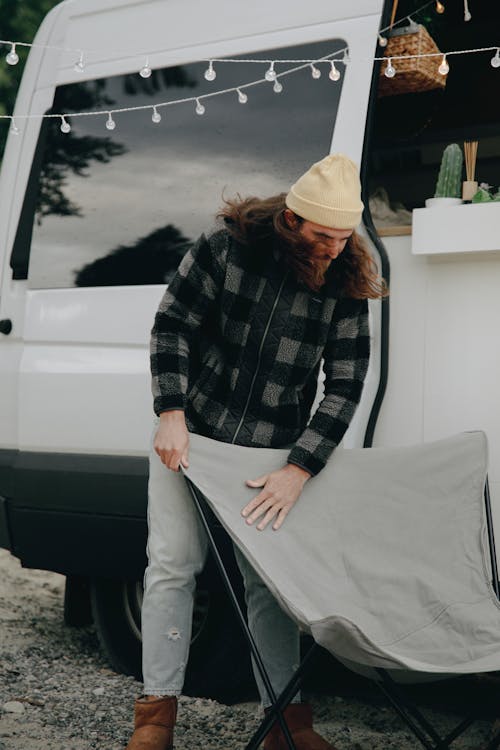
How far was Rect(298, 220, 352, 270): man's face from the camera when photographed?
8.50ft

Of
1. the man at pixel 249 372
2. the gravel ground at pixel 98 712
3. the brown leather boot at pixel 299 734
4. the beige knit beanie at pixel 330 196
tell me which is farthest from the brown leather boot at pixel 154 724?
the beige knit beanie at pixel 330 196

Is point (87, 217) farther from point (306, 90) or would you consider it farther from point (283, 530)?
point (283, 530)

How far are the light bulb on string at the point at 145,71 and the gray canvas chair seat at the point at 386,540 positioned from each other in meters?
1.44

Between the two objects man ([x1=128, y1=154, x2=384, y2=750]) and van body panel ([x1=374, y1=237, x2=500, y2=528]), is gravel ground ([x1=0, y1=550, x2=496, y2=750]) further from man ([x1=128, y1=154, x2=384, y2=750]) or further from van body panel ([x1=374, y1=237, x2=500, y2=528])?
van body panel ([x1=374, y1=237, x2=500, y2=528])

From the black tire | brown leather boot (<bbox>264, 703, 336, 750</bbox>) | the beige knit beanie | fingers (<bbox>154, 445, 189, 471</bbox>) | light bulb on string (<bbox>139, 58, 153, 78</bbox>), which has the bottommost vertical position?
the black tire

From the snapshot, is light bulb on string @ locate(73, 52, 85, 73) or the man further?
light bulb on string @ locate(73, 52, 85, 73)

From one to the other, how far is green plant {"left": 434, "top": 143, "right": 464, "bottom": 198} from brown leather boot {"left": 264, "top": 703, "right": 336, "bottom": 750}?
1.53 m

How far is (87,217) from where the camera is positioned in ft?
12.0

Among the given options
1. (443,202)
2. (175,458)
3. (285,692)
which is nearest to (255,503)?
(175,458)

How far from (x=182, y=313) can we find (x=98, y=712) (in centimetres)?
143

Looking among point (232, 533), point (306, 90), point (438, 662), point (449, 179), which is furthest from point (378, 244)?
point (438, 662)

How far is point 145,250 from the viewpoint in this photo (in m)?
3.50

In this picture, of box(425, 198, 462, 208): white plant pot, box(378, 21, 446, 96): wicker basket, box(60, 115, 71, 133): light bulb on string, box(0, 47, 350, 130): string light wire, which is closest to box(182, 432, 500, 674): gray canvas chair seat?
box(425, 198, 462, 208): white plant pot

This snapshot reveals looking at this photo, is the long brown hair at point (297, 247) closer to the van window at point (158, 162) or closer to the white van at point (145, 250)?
the white van at point (145, 250)
